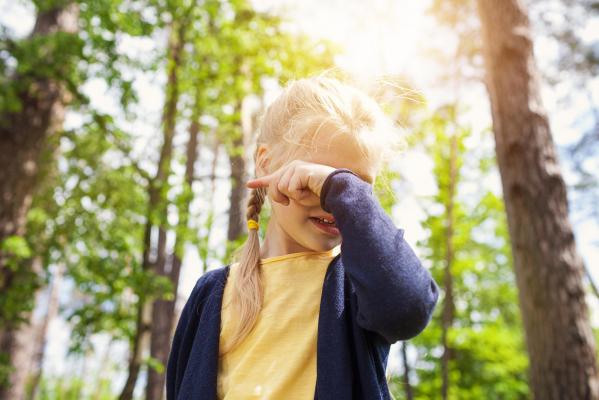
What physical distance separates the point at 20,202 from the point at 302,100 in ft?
21.2

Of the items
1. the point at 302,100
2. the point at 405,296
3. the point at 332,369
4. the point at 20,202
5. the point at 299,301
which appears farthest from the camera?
the point at 20,202

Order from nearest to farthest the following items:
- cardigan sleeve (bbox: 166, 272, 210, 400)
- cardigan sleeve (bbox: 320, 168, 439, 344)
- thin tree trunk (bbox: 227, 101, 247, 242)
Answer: cardigan sleeve (bbox: 320, 168, 439, 344), cardigan sleeve (bbox: 166, 272, 210, 400), thin tree trunk (bbox: 227, 101, 247, 242)

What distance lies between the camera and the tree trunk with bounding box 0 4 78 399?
6.62 metres

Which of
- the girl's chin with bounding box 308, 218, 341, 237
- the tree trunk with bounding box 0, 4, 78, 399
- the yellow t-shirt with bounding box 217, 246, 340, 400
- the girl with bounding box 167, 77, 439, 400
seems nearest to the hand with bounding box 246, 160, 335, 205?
the girl with bounding box 167, 77, 439, 400

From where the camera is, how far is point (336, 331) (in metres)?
1.22

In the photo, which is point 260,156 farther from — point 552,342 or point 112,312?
point 112,312

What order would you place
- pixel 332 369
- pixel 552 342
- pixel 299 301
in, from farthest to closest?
pixel 552 342 → pixel 299 301 → pixel 332 369

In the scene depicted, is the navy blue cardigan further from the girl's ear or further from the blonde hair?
the girl's ear

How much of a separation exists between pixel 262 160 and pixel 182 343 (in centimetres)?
61

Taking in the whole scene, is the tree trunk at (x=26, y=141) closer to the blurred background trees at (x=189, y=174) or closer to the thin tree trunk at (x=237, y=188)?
the blurred background trees at (x=189, y=174)

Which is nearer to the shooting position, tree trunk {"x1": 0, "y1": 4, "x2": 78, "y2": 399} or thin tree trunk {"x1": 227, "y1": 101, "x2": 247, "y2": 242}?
thin tree trunk {"x1": 227, "y1": 101, "x2": 247, "y2": 242}

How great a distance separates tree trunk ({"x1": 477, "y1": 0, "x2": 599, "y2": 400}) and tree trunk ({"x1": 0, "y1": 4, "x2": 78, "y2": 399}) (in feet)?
17.9

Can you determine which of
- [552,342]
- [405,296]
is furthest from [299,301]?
[552,342]

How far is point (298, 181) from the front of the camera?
1213 millimetres
